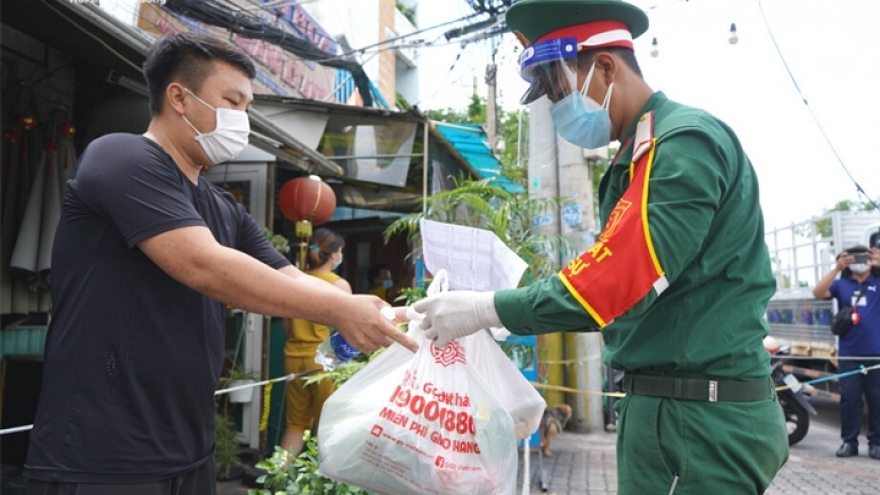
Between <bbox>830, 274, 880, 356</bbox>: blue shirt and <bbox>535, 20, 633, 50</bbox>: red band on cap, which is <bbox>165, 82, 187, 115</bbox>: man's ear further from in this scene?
<bbox>830, 274, 880, 356</bbox>: blue shirt

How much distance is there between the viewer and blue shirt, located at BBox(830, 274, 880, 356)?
20.7 feet

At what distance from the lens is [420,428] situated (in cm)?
181

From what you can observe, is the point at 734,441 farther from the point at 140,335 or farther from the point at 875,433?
the point at 875,433

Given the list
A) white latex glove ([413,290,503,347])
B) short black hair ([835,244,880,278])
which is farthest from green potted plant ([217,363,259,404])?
short black hair ([835,244,880,278])

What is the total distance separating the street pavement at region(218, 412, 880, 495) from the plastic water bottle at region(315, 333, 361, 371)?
3.06 metres

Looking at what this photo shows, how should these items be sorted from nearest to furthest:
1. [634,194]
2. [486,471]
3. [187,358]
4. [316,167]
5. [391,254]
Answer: [634,194], [187,358], [486,471], [316,167], [391,254]

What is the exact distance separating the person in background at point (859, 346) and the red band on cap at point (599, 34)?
18.5 feet

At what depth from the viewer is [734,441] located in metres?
1.55

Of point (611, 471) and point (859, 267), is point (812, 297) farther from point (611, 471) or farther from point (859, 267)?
point (611, 471)

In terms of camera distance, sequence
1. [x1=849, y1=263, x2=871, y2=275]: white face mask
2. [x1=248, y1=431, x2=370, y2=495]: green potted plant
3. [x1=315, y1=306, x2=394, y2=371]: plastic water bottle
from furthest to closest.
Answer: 1. [x1=849, y1=263, x2=871, y2=275]: white face mask
2. [x1=248, y1=431, x2=370, y2=495]: green potted plant
3. [x1=315, y1=306, x2=394, y2=371]: plastic water bottle

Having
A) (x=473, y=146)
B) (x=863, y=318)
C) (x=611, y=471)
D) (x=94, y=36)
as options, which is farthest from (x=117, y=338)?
(x=473, y=146)

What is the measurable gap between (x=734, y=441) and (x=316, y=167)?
16.2 ft

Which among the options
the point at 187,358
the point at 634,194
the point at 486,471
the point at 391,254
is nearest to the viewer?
the point at 634,194

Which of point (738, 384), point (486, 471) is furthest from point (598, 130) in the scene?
point (486, 471)
